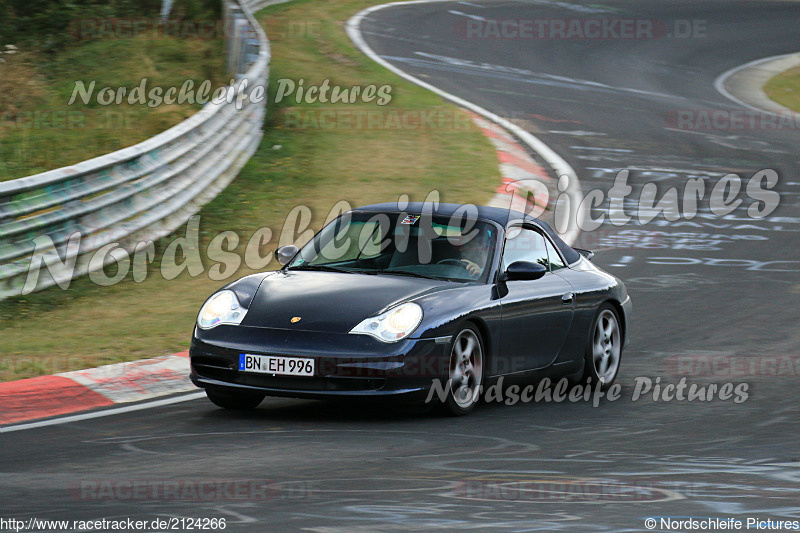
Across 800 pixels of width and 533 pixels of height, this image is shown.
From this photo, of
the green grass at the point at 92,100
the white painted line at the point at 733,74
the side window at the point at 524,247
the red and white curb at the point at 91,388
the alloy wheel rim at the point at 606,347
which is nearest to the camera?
the red and white curb at the point at 91,388

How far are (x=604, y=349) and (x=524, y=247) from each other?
43.5 inches

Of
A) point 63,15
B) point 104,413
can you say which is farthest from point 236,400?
point 63,15

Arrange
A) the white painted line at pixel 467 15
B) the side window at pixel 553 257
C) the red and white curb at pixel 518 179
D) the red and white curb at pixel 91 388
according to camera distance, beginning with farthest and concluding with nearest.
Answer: the white painted line at pixel 467 15 → the red and white curb at pixel 518 179 → the side window at pixel 553 257 → the red and white curb at pixel 91 388

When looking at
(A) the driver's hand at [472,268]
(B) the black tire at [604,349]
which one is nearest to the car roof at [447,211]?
(A) the driver's hand at [472,268]

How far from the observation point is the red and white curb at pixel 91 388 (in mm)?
8070

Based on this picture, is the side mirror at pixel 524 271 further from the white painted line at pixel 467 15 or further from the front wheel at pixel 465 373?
the white painted line at pixel 467 15

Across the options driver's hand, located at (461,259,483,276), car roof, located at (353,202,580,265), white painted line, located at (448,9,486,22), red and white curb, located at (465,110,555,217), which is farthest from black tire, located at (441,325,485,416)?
white painted line, located at (448,9,486,22)

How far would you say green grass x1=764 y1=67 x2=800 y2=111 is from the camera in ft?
91.6

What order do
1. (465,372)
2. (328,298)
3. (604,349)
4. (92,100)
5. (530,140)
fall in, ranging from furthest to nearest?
(530,140) → (92,100) → (604,349) → (465,372) → (328,298)

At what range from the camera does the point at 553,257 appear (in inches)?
367

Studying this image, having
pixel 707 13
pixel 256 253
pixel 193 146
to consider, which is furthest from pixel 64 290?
pixel 707 13

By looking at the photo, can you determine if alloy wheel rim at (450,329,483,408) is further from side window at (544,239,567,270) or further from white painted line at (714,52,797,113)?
white painted line at (714,52,797,113)

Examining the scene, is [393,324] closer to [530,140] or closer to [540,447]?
[540,447]

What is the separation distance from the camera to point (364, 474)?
625cm
